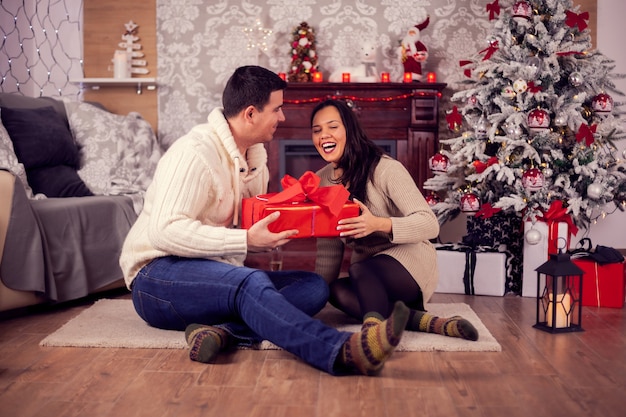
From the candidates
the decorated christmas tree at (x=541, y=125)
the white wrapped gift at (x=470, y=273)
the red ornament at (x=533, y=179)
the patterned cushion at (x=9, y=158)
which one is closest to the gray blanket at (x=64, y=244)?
the patterned cushion at (x=9, y=158)

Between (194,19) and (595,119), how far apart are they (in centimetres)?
272

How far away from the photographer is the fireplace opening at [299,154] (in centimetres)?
466

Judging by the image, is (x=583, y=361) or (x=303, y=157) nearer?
(x=583, y=361)

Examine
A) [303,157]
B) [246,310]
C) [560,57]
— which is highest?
[560,57]

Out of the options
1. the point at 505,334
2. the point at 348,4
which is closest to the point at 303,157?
the point at 348,4

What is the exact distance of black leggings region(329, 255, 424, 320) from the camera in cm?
237

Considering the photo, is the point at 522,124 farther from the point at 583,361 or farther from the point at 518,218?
the point at 583,361

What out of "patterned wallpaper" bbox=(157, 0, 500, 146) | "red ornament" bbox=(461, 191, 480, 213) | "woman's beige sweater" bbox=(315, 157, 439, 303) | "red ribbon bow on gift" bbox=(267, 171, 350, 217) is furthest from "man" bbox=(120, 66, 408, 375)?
"patterned wallpaper" bbox=(157, 0, 500, 146)

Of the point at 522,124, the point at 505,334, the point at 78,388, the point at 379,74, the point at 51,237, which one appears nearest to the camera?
the point at 78,388

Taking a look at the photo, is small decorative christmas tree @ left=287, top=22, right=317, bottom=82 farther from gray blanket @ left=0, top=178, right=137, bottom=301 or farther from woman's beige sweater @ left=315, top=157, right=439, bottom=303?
woman's beige sweater @ left=315, top=157, right=439, bottom=303

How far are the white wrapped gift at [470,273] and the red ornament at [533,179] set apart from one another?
0.35 metres

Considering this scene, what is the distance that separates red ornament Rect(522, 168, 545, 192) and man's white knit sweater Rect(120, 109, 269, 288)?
4.64 feet

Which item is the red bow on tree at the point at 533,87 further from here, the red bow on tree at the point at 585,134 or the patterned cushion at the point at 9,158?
the patterned cushion at the point at 9,158

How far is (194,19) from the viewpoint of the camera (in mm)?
4840
